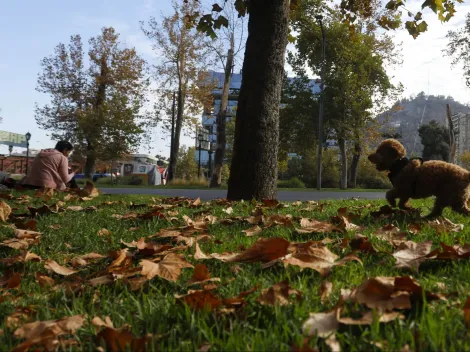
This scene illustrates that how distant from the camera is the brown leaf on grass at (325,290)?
5.72 feet

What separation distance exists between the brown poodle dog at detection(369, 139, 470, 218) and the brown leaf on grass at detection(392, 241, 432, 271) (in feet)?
7.56

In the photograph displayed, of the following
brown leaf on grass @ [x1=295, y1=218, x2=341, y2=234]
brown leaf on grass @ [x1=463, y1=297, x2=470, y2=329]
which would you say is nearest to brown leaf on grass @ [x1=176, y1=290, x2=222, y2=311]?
brown leaf on grass @ [x1=463, y1=297, x2=470, y2=329]

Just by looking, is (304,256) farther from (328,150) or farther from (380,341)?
(328,150)

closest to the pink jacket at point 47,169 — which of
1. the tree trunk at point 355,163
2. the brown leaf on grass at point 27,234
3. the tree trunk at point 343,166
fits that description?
the brown leaf on grass at point 27,234

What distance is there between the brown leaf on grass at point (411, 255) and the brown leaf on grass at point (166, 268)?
1.10 metres

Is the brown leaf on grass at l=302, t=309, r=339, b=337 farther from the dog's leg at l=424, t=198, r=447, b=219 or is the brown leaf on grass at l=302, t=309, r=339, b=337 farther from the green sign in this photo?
the green sign

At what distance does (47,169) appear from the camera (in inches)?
377

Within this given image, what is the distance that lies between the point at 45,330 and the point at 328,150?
151 ft

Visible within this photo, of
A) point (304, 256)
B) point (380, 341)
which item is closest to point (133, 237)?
point (304, 256)

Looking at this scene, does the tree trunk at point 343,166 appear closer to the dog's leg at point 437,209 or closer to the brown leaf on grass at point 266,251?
the dog's leg at point 437,209

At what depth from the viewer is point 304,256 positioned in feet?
7.28

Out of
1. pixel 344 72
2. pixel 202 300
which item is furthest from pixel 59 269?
pixel 344 72

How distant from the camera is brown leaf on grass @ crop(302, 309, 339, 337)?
137 cm

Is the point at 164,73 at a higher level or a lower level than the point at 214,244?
higher
